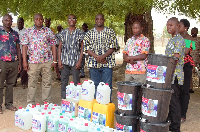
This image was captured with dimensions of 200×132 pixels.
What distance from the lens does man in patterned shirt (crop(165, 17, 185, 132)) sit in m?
4.41

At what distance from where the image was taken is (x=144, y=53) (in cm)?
477

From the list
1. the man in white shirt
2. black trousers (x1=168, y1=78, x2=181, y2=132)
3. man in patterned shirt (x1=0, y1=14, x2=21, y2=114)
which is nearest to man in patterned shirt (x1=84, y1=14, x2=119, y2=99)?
black trousers (x1=168, y1=78, x2=181, y2=132)

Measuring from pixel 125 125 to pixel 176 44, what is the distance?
63.1 inches

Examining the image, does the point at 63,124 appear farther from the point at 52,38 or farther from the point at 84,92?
the point at 52,38

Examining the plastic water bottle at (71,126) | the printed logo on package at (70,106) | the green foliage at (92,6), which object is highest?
the green foliage at (92,6)

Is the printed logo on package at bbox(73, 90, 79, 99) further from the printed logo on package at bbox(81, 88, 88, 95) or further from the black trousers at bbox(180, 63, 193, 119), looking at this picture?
the black trousers at bbox(180, 63, 193, 119)

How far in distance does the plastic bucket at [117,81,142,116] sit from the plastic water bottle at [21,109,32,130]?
1827 millimetres

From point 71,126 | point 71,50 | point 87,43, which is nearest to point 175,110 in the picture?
point 71,126

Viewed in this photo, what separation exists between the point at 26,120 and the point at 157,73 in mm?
2617

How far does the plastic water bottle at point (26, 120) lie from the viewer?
4.93m

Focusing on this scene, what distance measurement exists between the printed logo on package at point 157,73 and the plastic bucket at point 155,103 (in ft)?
0.53

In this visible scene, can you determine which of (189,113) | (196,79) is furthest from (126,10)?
(196,79)

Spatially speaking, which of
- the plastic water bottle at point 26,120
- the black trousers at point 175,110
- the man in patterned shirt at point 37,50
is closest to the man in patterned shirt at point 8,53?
the man in patterned shirt at point 37,50

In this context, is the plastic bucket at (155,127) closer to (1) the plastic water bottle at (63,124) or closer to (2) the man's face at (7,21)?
(1) the plastic water bottle at (63,124)
